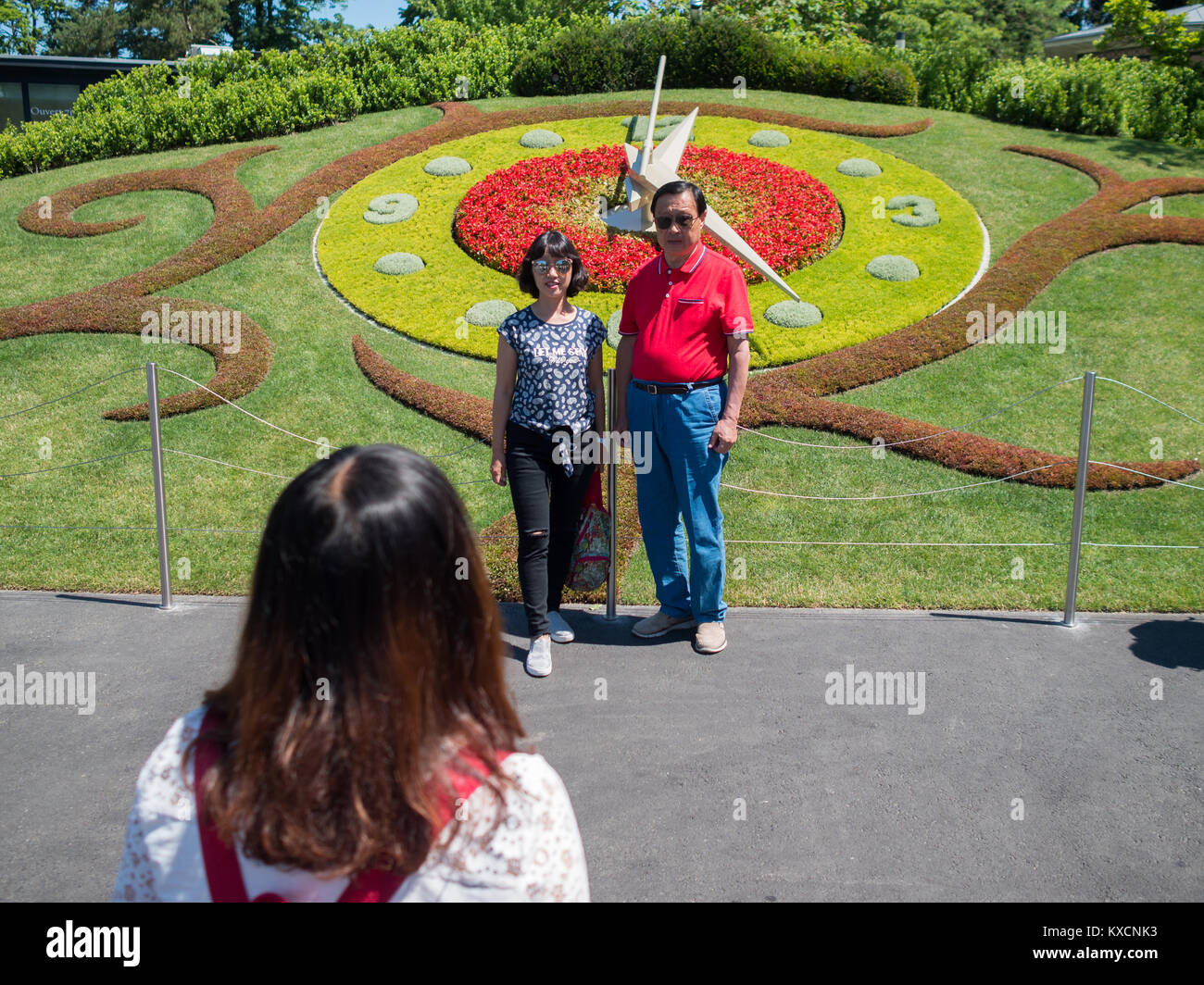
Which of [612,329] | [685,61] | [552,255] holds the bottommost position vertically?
[612,329]

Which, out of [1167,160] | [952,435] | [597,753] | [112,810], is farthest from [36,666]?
[1167,160]

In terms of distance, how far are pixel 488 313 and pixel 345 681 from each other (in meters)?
10.1

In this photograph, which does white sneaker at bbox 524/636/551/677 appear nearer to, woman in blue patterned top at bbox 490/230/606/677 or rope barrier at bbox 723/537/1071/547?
woman in blue patterned top at bbox 490/230/606/677

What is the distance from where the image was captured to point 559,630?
6277mm

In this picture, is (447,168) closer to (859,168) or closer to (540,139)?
(540,139)

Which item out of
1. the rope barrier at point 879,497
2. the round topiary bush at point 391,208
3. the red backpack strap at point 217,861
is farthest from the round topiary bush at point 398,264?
the red backpack strap at point 217,861

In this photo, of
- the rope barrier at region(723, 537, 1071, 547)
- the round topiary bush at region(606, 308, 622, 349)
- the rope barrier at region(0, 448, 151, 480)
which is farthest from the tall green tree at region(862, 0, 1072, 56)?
the rope barrier at region(0, 448, 151, 480)

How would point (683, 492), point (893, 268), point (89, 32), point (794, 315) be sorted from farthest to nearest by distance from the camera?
point (89, 32), point (893, 268), point (794, 315), point (683, 492)

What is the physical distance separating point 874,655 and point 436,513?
479 centimetres

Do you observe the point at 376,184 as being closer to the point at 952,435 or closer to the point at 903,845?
the point at 952,435

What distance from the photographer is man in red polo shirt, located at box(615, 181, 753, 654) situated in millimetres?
5750

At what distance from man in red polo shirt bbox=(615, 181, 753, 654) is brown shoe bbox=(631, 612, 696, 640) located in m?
0.20

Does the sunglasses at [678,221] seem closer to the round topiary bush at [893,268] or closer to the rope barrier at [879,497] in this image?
the rope barrier at [879,497]

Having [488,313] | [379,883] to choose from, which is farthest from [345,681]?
[488,313]
